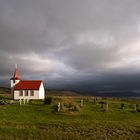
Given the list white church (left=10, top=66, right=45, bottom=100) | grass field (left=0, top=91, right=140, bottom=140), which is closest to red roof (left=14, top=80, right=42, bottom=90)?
white church (left=10, top=66, right=45, bottom=100)

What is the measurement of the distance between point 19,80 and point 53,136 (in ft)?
167

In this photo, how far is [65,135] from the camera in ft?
118

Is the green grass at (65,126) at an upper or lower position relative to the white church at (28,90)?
lower

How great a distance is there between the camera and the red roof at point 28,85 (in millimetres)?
80375

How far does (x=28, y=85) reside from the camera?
81.3 meters

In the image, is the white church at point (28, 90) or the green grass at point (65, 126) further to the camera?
the white church at point (28, 90)

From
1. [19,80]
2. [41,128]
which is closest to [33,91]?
[19,80]

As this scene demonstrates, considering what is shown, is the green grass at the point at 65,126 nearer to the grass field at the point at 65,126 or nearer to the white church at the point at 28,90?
the grass field at the point at 65,126

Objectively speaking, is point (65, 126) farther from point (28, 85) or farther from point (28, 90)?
point (28, 85)

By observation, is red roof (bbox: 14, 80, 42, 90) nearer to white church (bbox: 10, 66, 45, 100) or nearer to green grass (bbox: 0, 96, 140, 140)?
white church (bbox: 10, 66, 45, 100)

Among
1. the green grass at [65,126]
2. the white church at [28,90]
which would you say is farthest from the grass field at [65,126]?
the white church at [28,90]

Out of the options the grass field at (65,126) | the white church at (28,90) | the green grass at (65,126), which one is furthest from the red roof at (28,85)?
the green grass at (65,126)

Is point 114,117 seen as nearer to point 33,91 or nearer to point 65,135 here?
point 65,135

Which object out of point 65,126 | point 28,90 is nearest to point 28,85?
point 28,90
